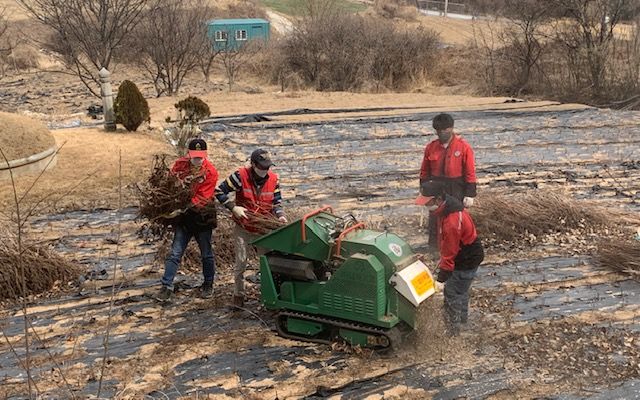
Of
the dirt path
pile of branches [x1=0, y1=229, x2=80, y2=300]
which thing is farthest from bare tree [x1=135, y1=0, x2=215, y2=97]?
the dirt path

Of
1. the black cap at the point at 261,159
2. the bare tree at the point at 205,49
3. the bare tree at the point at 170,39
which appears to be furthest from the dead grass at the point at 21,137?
the bare tree at the point at 205,49

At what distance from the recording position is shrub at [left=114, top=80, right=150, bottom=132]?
482 inches

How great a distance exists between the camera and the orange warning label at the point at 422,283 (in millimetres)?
4879

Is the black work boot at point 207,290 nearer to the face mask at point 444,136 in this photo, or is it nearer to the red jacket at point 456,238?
the red jacket at point 456,238

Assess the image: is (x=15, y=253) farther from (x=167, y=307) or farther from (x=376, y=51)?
(x=376, y=51)

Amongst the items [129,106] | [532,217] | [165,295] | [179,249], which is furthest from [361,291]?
[129,106]

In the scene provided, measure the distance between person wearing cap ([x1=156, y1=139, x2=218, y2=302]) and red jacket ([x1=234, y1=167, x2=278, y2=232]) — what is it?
38 cm

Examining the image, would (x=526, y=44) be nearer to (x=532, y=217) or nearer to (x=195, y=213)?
(x=532, y=217)

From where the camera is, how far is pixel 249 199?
224 inches

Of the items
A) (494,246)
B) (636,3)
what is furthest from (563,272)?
(636,3)

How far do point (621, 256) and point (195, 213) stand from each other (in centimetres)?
454

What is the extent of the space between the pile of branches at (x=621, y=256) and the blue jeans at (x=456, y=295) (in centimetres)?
238

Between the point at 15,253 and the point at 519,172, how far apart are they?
7.74 meters

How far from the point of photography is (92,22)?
16.5 meters
